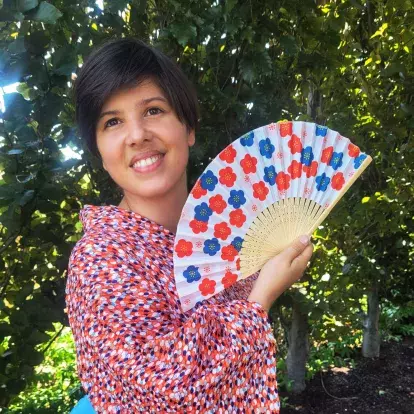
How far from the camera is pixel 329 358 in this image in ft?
12.3

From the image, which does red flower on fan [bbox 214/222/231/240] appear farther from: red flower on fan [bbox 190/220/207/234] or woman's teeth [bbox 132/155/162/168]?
woman's teeth [bbox 132/155/162/168]

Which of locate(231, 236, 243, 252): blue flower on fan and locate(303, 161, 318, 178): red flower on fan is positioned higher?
locate(303, 161, 318, 178): red flower on fan

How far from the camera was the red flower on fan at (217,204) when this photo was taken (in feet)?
3.98

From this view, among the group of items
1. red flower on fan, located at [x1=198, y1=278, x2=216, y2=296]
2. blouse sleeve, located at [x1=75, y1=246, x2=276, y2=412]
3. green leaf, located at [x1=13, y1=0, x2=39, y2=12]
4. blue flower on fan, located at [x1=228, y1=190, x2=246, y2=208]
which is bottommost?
blouse sleeve, located at [x1=75, y1=246, x2=276, y2=412]

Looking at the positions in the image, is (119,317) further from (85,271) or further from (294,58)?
(294,58)

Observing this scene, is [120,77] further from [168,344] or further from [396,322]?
[396,322]

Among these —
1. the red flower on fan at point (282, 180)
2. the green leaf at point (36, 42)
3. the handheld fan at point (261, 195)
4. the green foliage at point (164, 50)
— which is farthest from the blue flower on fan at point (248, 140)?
the green leaf at point (36, 42)

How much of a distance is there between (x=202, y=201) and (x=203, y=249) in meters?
0.11

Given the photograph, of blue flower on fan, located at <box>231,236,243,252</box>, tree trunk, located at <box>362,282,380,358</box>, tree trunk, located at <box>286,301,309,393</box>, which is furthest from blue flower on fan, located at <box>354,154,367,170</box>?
tree trunk, located at <box>362,282,380,358</box>

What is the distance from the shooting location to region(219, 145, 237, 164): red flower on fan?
121cm

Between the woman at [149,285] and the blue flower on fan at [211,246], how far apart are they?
0.30ft

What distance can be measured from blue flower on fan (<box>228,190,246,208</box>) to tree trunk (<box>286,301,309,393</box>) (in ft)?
5.99

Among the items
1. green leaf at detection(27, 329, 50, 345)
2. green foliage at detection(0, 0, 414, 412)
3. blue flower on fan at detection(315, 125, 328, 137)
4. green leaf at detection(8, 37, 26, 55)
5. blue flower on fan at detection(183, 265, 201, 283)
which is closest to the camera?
blue flower on fan at detection(183, 265, 201, 283)

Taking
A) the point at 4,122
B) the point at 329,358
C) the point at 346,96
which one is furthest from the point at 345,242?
the point at 4,122
